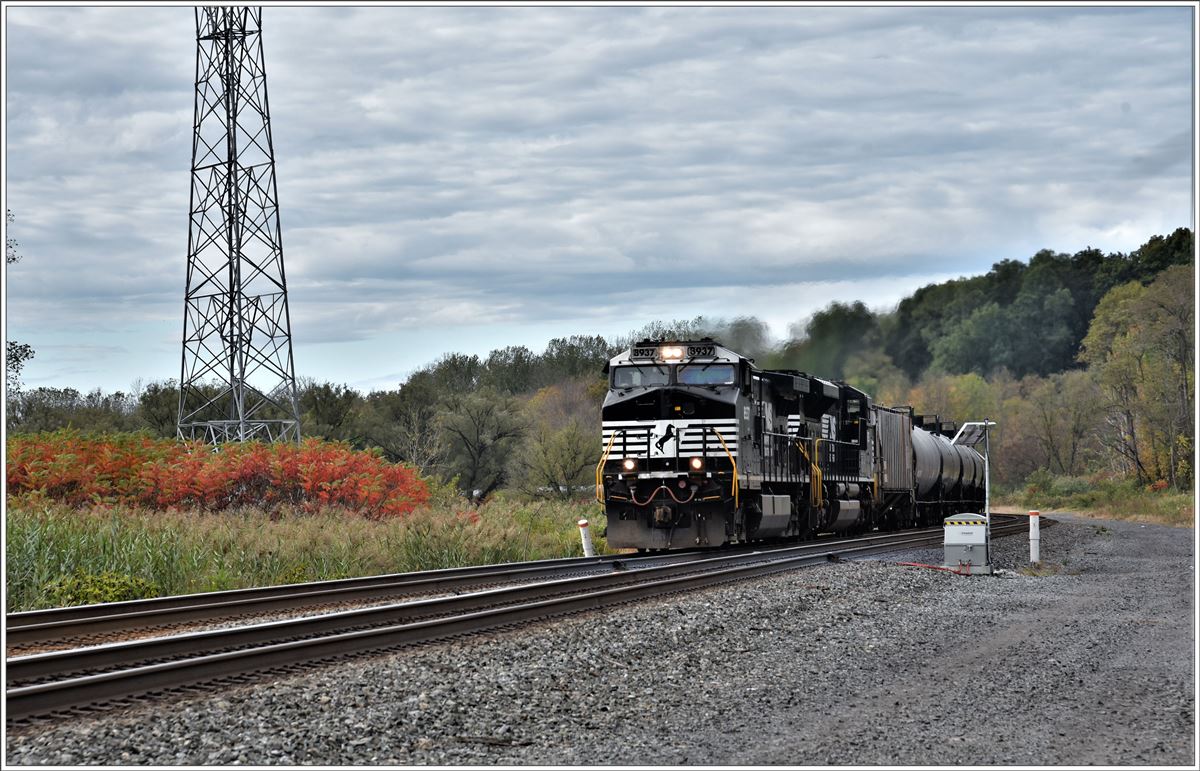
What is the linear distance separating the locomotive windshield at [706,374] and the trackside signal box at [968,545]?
4613mm

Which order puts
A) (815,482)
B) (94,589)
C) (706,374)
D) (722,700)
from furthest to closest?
1. (815,482)
2. (706,374)
3. (94,589)
4. (722,700)

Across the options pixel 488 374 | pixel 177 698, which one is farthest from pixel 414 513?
pixel 488 374

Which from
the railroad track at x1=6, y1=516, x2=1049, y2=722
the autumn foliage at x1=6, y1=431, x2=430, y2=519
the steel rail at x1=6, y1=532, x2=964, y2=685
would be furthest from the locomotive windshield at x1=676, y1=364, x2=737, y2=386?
the autumn foliage at x1=6, y1=431, x2=430, y2=519

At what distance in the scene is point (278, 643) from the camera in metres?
9.93

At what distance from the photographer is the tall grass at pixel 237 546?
15.1 m

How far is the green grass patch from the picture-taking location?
4538cm

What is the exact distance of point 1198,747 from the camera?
6.59 meters

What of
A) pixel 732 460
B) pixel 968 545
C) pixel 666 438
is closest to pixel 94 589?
pixel 666 438

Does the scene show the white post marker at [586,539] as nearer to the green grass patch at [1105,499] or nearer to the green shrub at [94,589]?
the green shrub at [94,589]

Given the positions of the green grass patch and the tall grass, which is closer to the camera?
the tall grass

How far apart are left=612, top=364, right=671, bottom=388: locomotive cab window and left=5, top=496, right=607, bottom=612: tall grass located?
10.8ft

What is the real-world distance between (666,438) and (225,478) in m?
9.43

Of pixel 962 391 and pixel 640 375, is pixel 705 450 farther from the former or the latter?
pixel 962 391

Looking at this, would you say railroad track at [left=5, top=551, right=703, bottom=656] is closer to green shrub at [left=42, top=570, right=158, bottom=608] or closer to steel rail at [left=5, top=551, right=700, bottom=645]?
steel rail at [left=5, top=551, right=700, bottom=645]
